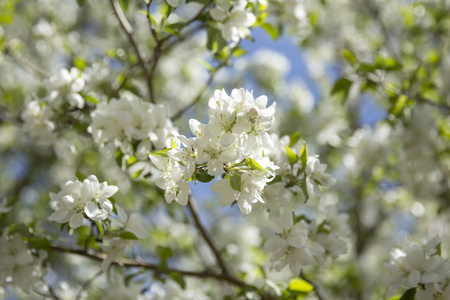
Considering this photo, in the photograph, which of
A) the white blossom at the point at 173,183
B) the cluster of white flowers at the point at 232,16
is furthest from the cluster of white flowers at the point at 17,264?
the cluster of white flowers at the point at 232,16

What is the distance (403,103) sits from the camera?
275 cm

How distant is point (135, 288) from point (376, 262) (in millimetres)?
3704

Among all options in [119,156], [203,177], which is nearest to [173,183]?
[203,177]

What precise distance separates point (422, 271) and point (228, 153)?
959 mm

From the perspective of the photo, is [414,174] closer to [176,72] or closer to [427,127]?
[427,127]

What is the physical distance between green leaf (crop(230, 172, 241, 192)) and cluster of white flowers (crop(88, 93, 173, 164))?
623mm

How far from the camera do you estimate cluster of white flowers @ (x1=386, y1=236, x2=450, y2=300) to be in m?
1.65

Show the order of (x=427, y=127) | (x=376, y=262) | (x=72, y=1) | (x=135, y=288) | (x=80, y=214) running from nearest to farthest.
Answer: (x=80, y=214)
(x=135, y=288)
(x=427, y=127)
(x=376, y=262)
(x=72, y=1)

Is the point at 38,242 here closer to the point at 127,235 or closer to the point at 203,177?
the point at 127,235

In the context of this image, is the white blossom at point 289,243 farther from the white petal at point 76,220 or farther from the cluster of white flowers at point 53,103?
the cluster of white flowers at point 53,103

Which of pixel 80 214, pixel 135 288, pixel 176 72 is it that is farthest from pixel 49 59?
pixel 80 214

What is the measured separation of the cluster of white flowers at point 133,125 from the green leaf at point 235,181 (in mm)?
623

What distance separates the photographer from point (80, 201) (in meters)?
1.58

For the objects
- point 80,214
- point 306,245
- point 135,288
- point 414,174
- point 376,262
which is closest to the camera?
point 80,214
